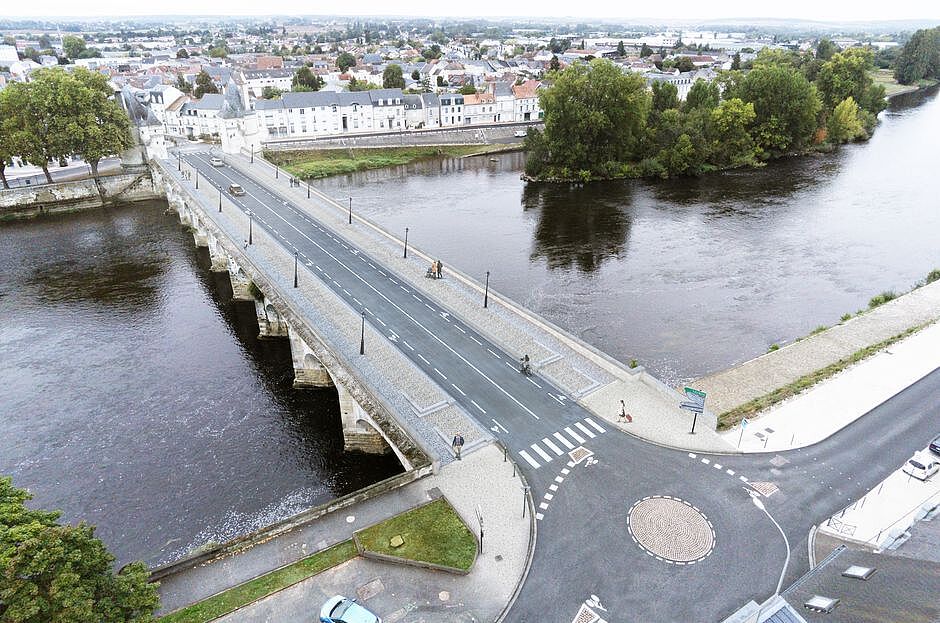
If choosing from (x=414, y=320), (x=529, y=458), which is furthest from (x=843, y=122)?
(x=529, y=458)

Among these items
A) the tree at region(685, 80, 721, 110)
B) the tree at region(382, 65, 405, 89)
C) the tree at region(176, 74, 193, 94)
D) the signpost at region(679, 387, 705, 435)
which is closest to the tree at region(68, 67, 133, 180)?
the tree at region(176, 74, 193, 94)

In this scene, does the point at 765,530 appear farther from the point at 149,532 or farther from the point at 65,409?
the point at 65,409

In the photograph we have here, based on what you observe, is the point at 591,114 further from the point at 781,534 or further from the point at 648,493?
the point at 781,534

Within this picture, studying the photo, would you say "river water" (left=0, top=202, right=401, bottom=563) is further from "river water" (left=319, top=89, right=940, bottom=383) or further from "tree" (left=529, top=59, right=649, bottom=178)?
"tree" (left=529, top=59, right=649, bottom=178)

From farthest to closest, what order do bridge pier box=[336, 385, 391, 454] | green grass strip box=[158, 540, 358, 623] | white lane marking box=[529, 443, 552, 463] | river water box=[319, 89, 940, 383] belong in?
river water box=[319, 89, 940, 383] → bridge pier box=[336, 385, 391, 454] → white lane marking box=[529, 443, 552, 463] → green grass strip box=[158, 540, 358, 623]

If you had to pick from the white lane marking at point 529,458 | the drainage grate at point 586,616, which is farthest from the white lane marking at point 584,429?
the drainage grate at point 586,616

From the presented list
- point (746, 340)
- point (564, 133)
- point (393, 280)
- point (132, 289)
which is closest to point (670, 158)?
point (564, 133)

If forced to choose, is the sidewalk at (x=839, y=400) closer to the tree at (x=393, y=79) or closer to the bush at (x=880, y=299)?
the bush at (x=880, y=299)
